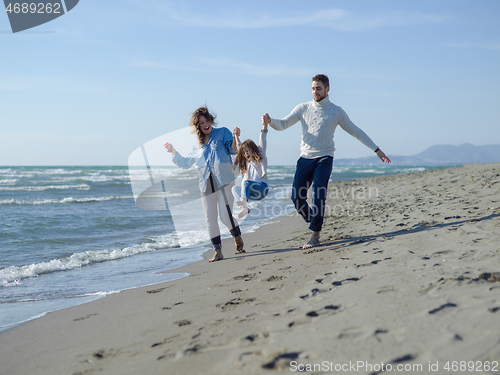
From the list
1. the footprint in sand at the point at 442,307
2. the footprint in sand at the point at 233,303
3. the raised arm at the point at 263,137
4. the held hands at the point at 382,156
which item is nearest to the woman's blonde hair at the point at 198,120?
the raised arm at the point at 263,137

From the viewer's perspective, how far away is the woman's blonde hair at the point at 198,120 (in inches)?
194

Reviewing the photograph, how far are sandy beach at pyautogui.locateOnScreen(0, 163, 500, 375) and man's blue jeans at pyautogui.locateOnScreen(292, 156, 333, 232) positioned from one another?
0.53 m

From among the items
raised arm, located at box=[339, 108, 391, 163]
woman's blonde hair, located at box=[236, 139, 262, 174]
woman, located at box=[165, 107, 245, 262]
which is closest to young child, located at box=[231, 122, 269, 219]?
woman's blonde hair, located at box=[236, 139, 262, 174]

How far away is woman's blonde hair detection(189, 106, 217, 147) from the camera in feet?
16.1

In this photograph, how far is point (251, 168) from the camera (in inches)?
200

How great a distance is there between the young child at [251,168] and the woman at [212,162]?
5.4 inches

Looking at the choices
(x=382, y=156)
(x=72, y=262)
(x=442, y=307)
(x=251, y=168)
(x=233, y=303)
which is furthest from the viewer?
(x=72, y=262)

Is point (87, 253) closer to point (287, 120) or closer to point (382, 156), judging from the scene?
point (287, 120)

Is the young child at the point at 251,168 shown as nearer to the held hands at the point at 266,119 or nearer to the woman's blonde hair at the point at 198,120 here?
the held hands at the point at 266,119

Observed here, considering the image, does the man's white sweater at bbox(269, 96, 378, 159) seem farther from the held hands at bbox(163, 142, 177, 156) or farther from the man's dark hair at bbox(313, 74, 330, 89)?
the held hands at bbox(163, 142, 177, 156)

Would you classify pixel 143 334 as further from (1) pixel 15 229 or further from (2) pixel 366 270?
(1) pixel 15 229

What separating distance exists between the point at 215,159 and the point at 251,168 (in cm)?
51

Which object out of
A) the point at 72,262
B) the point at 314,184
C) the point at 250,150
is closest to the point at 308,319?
the point at 314,184

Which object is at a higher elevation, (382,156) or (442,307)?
(382,156)
